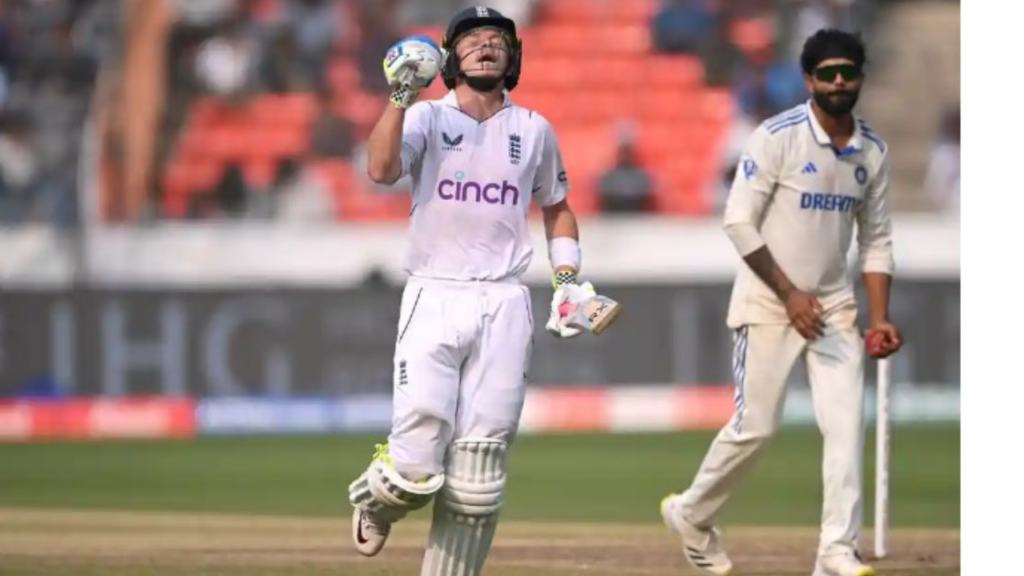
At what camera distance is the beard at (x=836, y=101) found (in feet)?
25.2

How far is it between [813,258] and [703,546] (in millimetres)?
1165

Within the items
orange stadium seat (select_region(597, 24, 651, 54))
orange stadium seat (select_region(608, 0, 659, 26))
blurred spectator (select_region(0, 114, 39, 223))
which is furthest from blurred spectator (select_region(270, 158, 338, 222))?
orange stadium seat (select_region(608, 0, 659, 26))

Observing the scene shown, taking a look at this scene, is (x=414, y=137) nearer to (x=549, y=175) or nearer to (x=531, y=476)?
(x=549, y=175)

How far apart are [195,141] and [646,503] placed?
888cm

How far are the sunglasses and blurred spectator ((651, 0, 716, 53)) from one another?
13041mm

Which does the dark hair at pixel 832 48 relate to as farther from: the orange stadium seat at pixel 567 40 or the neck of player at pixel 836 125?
the orange stadium seat at pixel 567 40

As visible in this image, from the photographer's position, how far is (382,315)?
16.8m

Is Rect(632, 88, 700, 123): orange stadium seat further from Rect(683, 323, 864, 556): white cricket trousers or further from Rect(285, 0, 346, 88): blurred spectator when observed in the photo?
Rect(683, 323, 864, 556): white cricket trousers

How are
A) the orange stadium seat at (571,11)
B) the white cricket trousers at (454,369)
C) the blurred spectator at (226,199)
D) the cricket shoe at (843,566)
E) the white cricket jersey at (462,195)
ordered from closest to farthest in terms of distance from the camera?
1. the white cricket trousers at (454,369)
2. the white cricket jersey at (462,195)
3. the cricket shoe at (843,566)
4. the blurred spectator at (226,199)
5. the orange stadium seat at (571,11)

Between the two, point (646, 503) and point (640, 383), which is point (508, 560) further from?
point (640, 383)

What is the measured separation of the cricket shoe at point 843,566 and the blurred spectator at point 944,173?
12.3 metres

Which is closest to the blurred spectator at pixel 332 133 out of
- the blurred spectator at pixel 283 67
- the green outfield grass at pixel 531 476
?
the blurred spectator at pixel 283 67

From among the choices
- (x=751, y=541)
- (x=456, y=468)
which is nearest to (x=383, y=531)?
(x=456, y=468)
